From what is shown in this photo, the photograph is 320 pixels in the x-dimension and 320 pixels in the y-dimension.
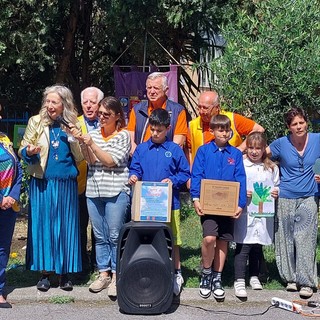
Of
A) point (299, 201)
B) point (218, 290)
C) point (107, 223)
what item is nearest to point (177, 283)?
point (218, 290)

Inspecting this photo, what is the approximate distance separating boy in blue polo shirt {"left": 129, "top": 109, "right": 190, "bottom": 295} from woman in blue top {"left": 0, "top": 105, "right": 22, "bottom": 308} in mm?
1031

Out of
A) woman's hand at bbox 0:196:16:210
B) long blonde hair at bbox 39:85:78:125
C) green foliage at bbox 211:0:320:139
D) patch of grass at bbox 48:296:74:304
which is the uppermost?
green foliage at bbox 211:0:320:139

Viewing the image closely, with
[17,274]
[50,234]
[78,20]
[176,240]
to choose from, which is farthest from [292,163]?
[78,20]

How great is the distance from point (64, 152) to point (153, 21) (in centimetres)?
359

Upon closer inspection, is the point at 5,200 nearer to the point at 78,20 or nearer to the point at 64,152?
the point at 64,152

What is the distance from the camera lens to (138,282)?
5555mm

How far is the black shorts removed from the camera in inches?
234

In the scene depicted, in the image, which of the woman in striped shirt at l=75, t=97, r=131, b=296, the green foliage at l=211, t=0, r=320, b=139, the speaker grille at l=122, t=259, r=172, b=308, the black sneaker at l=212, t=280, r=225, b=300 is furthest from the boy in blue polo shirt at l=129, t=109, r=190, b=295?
the green foliage at l=211, t=0, r=320, b=139

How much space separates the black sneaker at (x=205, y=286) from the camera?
237 inches

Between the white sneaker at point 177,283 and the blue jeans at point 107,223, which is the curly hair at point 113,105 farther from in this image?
the white sneaker at point 177,283

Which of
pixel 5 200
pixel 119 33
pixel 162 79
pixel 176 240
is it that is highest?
pixel 119 33

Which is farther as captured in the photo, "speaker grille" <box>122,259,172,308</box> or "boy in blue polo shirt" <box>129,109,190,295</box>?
"boy in blue polo shirt" <box>129,109,190,295</box>

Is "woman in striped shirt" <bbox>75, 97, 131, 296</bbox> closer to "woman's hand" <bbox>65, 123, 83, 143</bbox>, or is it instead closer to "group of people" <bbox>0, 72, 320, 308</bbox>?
"group of people" <bbox>0, 72, 320, 308</bbox>

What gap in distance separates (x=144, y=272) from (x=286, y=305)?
132 cm
